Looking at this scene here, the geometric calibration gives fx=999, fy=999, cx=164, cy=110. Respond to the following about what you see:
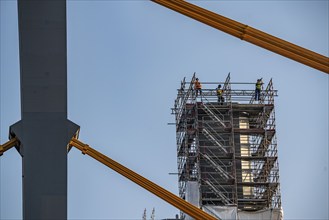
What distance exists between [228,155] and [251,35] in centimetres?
4638

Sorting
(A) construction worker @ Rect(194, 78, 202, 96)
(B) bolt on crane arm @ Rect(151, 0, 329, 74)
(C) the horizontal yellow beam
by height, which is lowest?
(C) the horizontal yellow beam

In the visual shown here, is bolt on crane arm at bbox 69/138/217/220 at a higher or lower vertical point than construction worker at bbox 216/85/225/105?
lower

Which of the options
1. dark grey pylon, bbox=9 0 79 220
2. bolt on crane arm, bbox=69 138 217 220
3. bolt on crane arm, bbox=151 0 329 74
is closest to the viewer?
bolt on crane arm, bbox=151 0 329 74

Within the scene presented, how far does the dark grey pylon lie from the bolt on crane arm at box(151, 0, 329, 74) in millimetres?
2807

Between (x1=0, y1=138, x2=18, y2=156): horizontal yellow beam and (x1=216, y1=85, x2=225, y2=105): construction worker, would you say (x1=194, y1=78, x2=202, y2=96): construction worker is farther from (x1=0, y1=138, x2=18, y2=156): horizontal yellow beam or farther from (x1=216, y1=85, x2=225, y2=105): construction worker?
(x1=0, y1=138, x2=18, y2=156): horizontal yellow beam

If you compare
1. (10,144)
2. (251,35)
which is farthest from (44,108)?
(251,35)

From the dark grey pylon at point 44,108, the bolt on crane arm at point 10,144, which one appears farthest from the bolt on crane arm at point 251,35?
the bolt on crane arm at point 10,144

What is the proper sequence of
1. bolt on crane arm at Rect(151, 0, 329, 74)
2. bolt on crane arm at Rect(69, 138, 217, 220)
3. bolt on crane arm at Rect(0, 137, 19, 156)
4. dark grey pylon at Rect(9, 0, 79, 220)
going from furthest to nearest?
bolt on crane arm at Rect(69, 138, 217, 220) < bolt on crane arm at Rect(0, 137, 19, 156) < dark grey pylon at Rect(9, 0, 79, 220) < bolt on crane arm at Rect(151, 0, 329, 74)

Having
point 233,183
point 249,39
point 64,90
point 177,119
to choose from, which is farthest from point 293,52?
point 177,119

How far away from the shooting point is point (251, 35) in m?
22.7

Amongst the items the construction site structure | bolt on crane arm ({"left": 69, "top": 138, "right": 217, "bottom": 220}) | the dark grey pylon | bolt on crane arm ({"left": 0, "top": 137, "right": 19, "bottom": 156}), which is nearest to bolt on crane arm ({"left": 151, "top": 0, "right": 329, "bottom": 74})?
the dark grey pylon

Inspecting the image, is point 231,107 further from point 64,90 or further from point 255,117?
point 64,90

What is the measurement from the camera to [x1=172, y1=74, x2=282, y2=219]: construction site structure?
Answer: 67.6 metres

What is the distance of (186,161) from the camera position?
69438 mm
